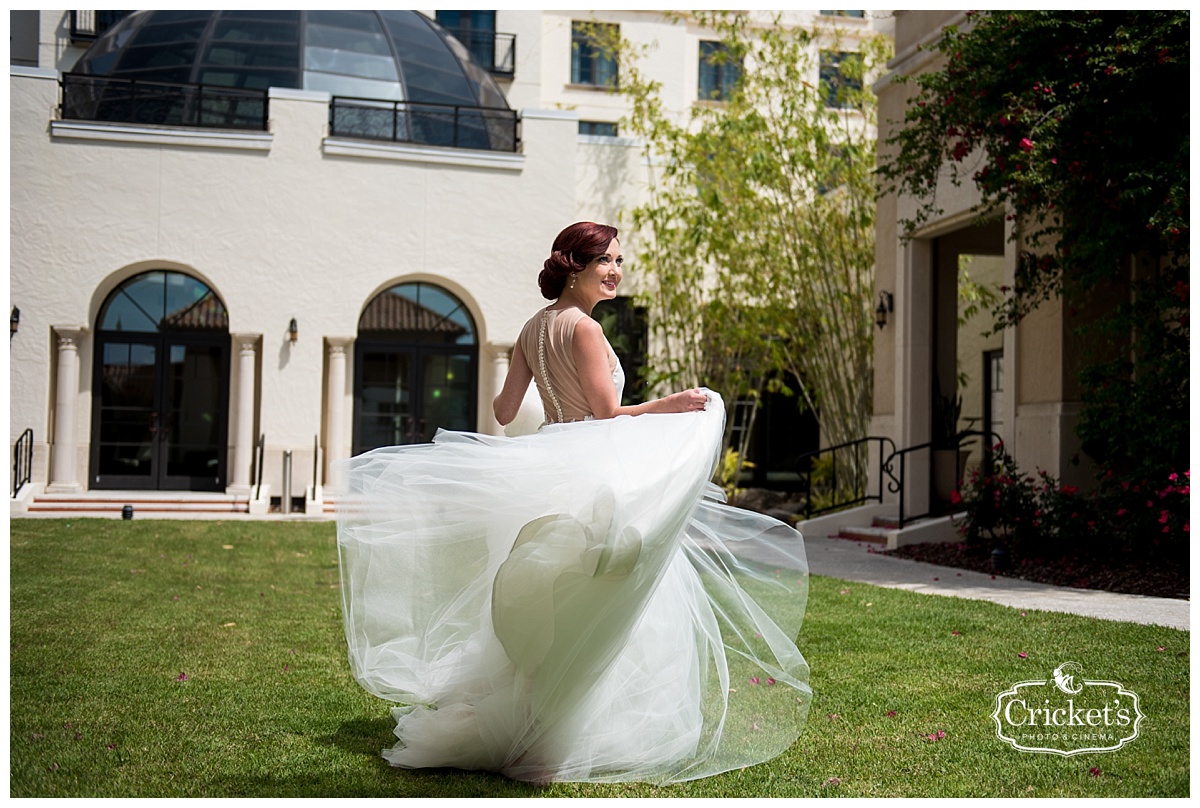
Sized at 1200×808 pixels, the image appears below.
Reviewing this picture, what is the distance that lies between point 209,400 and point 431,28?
753cm

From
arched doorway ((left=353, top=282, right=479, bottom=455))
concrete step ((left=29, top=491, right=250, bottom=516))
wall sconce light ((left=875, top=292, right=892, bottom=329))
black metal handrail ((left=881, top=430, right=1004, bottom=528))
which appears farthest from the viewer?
arched doorway ((left=353, top=282, right=479, bottom=455))

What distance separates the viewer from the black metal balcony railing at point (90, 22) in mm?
21781

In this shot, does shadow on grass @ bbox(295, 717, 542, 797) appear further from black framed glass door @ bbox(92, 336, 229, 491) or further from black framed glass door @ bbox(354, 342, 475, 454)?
black framed glass door @ bbox(92, 336, 229, 491)

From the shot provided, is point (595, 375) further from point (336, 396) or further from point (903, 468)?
point (336, 396)

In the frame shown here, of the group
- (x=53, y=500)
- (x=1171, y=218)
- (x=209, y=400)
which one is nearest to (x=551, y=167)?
(x=209, y=400)

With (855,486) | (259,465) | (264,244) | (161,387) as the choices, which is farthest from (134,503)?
(855,486)

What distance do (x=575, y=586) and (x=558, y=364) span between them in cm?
84

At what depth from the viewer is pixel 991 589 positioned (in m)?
8.35

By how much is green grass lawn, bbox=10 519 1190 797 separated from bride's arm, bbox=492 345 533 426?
1.28m

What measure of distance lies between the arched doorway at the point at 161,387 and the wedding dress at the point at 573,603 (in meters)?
14.6

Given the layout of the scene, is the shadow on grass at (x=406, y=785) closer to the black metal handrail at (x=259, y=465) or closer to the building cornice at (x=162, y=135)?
the black metal handrail at (x=259, y=465)

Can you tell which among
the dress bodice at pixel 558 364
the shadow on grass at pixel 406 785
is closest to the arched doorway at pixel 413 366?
the dress bodice at pixel 558 364

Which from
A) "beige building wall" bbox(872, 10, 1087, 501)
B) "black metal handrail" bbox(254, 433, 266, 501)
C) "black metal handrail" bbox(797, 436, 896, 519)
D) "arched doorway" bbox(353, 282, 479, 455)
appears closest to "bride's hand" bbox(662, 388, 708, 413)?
"beige building wall" bbox(872, 10, 1087, 501)

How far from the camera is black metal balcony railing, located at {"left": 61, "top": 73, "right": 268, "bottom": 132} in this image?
16.8 metres
